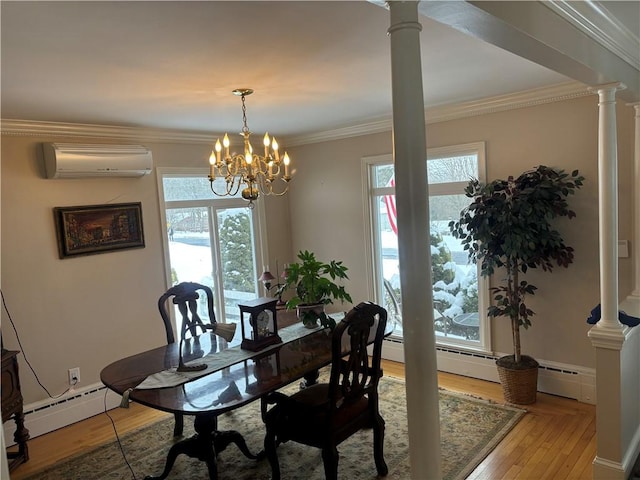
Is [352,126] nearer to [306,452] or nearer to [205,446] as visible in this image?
[306,452]

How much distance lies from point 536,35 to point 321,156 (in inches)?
142

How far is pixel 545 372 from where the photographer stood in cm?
384

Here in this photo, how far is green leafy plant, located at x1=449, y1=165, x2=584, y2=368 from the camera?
3.37 metres

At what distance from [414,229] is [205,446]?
205cm

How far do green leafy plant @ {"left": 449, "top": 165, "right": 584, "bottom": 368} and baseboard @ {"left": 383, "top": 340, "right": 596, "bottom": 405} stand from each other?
0.33 meters

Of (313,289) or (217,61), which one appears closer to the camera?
(217,61)


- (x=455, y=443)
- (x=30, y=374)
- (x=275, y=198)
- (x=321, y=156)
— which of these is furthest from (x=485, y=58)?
(x=30, y=374)

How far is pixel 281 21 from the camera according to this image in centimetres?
192

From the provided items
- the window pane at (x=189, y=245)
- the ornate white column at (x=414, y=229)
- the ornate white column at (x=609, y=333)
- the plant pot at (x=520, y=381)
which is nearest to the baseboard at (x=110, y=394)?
the plant pot at (x=520, y=381)

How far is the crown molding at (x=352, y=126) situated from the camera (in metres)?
3.52

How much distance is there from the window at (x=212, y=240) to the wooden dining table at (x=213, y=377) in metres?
1.56

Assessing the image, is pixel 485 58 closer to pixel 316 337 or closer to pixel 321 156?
pixel 316 337

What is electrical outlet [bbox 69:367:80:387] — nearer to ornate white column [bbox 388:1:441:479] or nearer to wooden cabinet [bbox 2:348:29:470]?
wooden cabinet [bbox 2:348:29:470]

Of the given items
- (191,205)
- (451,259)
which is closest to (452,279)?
(451,259)
